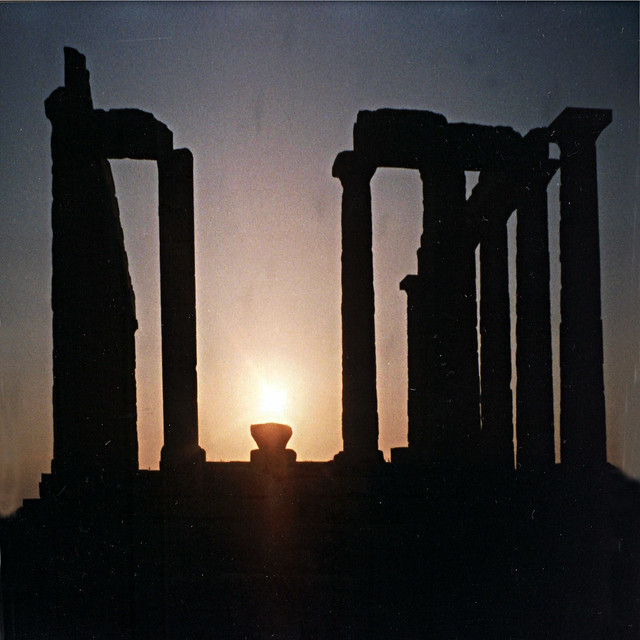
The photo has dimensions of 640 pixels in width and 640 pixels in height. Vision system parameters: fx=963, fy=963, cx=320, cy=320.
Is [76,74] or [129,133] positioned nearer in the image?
[129,133]

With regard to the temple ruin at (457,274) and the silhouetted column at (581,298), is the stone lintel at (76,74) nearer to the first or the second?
the temple ruin at (457,274)

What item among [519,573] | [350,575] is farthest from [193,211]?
[519,573]

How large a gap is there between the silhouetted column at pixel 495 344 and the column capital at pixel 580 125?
5.92 metres

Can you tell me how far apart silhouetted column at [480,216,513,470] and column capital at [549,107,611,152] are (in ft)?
19.4

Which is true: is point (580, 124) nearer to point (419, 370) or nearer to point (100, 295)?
point (419, 370)

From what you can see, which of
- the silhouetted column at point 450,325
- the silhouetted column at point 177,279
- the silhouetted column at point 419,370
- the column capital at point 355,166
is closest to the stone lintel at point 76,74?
the silhouetted column at point 177,279

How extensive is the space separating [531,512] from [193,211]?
45.4 feet

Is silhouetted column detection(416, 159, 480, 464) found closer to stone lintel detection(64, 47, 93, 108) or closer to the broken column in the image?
the broken column

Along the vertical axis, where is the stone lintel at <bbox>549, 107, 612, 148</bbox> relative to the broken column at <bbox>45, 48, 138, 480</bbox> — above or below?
above

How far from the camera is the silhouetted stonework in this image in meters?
23.2

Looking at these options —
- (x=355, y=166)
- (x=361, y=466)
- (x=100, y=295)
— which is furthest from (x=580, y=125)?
(x=100, y=295)

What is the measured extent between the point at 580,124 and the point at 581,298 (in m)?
5.66

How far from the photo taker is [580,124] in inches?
1232

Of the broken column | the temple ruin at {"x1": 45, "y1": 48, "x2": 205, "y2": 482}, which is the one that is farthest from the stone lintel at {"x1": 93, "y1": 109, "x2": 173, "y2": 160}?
the broken column
